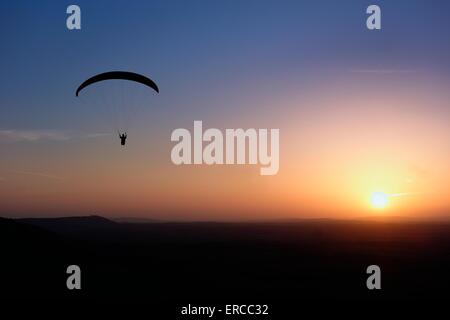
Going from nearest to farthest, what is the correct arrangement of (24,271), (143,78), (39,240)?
(143,78) < (24,271) < (39,240)

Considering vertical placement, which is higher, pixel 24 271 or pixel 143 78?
pixel 143 78

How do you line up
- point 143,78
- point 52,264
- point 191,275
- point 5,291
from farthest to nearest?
point 191,275 → point 52,264 → point 5,291 → point 143,78
